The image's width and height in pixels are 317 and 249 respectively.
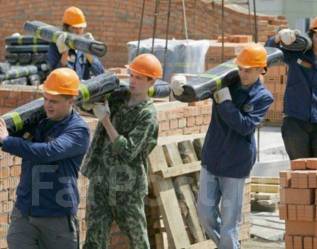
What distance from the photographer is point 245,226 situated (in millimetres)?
9852

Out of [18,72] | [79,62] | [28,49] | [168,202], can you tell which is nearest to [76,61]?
[79,62]

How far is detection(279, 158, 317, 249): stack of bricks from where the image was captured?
7.68 meters

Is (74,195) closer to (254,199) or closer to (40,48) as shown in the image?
(254,199)

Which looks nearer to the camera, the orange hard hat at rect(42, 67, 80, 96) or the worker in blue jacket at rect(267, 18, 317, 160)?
the orange hard hat at rect(42, 67, 80, 96)

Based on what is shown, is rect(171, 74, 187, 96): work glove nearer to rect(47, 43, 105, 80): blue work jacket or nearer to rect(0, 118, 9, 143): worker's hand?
rect(0, 118, 9, 143): worker's hand

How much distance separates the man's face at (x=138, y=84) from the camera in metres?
7.50

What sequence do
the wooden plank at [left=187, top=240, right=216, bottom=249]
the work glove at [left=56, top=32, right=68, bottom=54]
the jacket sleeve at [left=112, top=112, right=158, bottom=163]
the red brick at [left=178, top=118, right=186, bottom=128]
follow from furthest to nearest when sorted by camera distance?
the work glove at [left=56, top=32, right=68, bottom=54], the red brick at [left=178, top=118, right=186, bottom=128], the wooden plank at [left=187, top=240, right=216, bottom=249], the jacket sleeve at [left=112, top=112, right=158, bottom=163]

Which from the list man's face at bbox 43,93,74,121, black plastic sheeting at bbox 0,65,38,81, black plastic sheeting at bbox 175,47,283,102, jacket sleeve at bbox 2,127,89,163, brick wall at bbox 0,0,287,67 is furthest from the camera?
brick wall at bbox 0,0,287,67

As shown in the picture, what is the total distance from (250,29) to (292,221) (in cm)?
1340

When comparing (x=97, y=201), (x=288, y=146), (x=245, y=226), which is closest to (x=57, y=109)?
(x=97, y=201)

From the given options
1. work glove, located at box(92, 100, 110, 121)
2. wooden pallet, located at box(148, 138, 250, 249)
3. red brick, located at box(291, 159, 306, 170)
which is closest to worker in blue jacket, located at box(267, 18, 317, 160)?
wooden pallet, located at box(148, 138, 250, 249)

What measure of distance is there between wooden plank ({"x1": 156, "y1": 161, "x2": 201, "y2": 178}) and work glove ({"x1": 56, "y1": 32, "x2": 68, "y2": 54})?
67.6 inches

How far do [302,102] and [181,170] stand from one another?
3.85 feet

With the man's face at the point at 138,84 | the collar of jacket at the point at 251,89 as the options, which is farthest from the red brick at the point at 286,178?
the man's face at the point at 138,84
